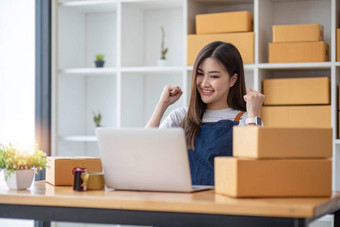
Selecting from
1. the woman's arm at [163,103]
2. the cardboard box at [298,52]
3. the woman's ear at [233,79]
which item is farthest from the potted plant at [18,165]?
the cardboard box at [298,52]

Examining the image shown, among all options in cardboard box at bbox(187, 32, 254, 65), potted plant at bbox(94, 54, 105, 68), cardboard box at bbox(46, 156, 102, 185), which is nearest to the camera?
cardboard box at bbox(46, 156, 102, 185)

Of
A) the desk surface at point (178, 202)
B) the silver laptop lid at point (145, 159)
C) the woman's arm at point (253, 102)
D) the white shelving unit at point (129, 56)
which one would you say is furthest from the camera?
the white shelving unit at point (129, 56)

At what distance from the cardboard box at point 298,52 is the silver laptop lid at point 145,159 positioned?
1.87 metres

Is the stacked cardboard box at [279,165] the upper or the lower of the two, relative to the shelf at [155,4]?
lower

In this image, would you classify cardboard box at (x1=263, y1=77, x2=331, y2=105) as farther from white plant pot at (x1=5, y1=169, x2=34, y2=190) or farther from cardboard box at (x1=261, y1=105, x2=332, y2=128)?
white plant pot at (x1=5, y1=169, x2=34, y2=190)

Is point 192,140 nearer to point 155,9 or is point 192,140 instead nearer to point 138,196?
point 138,196

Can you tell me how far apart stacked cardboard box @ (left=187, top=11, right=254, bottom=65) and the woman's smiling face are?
96 cm

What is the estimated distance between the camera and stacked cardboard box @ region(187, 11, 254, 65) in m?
3.81

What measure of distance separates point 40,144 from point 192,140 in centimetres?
177

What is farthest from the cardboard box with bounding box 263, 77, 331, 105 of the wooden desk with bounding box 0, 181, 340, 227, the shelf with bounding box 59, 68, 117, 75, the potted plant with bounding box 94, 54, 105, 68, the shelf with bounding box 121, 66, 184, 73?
the wooden desk with bounding box 0, 181, 340, 227

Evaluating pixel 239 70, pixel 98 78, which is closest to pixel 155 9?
pixel 98 78

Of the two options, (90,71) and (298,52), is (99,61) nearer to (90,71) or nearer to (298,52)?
(90,71)

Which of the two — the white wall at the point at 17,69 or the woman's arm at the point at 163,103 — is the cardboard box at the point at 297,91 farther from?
the white wall at the point at 17,69

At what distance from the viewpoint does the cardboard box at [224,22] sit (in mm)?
3816
